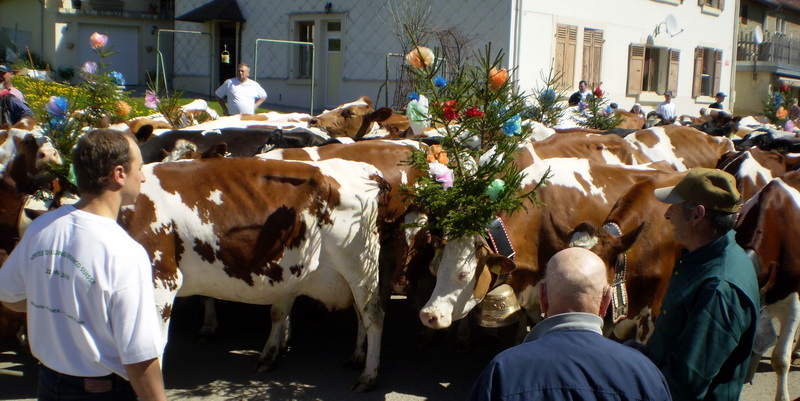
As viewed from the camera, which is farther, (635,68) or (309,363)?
(635,68)

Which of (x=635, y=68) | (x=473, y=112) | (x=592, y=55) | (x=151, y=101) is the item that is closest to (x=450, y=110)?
(x=473, y=112)

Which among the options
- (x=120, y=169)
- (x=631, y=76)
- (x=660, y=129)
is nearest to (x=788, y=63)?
(x=631, y=76)

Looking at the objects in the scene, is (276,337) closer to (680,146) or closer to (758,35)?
(680,146)

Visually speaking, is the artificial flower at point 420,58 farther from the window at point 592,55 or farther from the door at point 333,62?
the window at point 592,55

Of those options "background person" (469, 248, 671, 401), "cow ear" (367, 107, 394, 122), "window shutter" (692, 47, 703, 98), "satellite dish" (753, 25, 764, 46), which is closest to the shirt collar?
"background person" (469, 248, 671, 401)

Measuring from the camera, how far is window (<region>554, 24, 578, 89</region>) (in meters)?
21.0

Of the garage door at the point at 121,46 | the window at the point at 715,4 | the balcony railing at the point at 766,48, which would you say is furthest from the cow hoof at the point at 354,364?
the balcony railing at the point at 766,48

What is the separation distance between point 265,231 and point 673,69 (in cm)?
2330

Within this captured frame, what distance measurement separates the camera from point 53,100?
234 inches

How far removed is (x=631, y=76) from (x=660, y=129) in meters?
16.0

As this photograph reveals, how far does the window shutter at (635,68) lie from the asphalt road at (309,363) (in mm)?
18607

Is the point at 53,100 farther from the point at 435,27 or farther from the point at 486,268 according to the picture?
Result: the point at 435,27

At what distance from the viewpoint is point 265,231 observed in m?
5.32

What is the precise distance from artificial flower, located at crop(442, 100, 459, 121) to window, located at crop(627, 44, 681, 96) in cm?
2033
